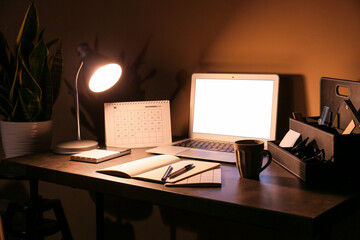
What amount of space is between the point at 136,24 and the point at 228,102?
0.63m

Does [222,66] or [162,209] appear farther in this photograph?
[162,209]

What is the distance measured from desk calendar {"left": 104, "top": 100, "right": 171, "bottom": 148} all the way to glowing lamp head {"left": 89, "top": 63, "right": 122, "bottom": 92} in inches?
3.8

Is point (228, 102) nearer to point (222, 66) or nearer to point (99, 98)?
point (222, 66)

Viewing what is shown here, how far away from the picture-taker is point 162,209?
1983mm

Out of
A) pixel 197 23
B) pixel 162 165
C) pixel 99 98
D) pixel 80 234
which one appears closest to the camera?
pixel 162 165

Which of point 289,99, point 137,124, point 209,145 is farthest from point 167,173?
point 289,99

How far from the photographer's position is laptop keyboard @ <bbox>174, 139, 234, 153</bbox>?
A: 1.54m

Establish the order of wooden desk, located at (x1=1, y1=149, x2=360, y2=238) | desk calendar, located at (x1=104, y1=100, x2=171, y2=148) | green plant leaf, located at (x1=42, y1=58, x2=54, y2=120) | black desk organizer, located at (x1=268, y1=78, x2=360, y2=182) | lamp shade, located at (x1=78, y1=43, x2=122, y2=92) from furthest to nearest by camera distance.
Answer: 1. green plant leaf, located at (x1=42, y1=58, x2=54, y2=120)
2. desk calendar, located at (x1=104, y1=100, x2=171, y2=148)
3. lamp shade, located at (x1=78, y1=43, x2=122, y2=92)
4. black desk organizer, located at (x1=268, y1=78, x2=360, y2=182)
5. wooden desk, located at (x1=1, y1=149, x2=360, y2=238)

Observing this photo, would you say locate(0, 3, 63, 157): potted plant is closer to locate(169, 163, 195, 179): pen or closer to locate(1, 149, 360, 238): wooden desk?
locate(1, 149, 360, 238): wooden desk

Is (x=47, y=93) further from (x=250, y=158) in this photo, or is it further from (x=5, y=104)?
(x=250, y=158)

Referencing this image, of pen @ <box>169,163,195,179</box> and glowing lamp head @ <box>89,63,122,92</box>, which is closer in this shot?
pen @ <box>169,163,195,179</box>

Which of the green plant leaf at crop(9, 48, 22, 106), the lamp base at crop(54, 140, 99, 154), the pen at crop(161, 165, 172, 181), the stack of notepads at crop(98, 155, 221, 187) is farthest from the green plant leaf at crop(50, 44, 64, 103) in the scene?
the pen at crop(161, 165, 172, 181)

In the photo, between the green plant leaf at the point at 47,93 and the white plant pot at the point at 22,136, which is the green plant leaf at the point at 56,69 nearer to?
the green plant leaf at the point at 47,93

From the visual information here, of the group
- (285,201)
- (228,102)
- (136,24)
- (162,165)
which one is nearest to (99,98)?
(136,24)
